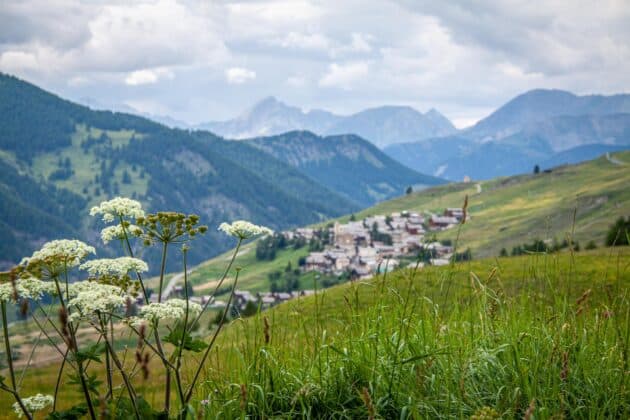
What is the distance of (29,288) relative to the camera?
5516 millimetres

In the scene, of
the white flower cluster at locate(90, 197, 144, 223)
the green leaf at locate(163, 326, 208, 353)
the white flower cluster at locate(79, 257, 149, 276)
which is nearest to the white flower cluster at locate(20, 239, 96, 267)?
the white flower cluster at locate(79, 257, 149, 276)

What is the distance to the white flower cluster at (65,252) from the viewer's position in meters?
5.36

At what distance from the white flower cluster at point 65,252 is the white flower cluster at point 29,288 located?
199 millimetres

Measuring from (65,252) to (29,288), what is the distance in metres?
0.50

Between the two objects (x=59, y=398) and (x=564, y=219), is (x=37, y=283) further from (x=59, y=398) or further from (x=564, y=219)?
(x=564, y=219)

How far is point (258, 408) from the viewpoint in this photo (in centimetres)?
656

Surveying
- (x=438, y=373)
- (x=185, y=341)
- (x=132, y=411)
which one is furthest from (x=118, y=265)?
(x=438, y=373)

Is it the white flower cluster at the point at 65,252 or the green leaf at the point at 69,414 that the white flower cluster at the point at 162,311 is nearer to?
the white flower cluster at the point at 65,252

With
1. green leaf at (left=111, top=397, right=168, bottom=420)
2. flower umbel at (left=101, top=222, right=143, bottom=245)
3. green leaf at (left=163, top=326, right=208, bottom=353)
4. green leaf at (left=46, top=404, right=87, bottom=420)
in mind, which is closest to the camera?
green leaf at (left=46, top=404, right=87, bottom=420)

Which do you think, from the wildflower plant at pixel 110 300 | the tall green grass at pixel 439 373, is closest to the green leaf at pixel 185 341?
the wildflower plant at pixel 110 300

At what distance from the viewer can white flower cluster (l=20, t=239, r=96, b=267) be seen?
536cm

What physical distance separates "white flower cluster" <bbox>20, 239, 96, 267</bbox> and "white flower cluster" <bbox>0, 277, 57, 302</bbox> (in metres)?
0.20

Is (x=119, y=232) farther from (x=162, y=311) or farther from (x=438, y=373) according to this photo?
(x=438, y=373)

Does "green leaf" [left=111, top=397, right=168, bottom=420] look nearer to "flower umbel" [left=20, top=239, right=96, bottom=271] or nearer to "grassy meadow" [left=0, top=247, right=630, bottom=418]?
"grassy meadow" [left=0, top=247, right=630, bottom=418]
